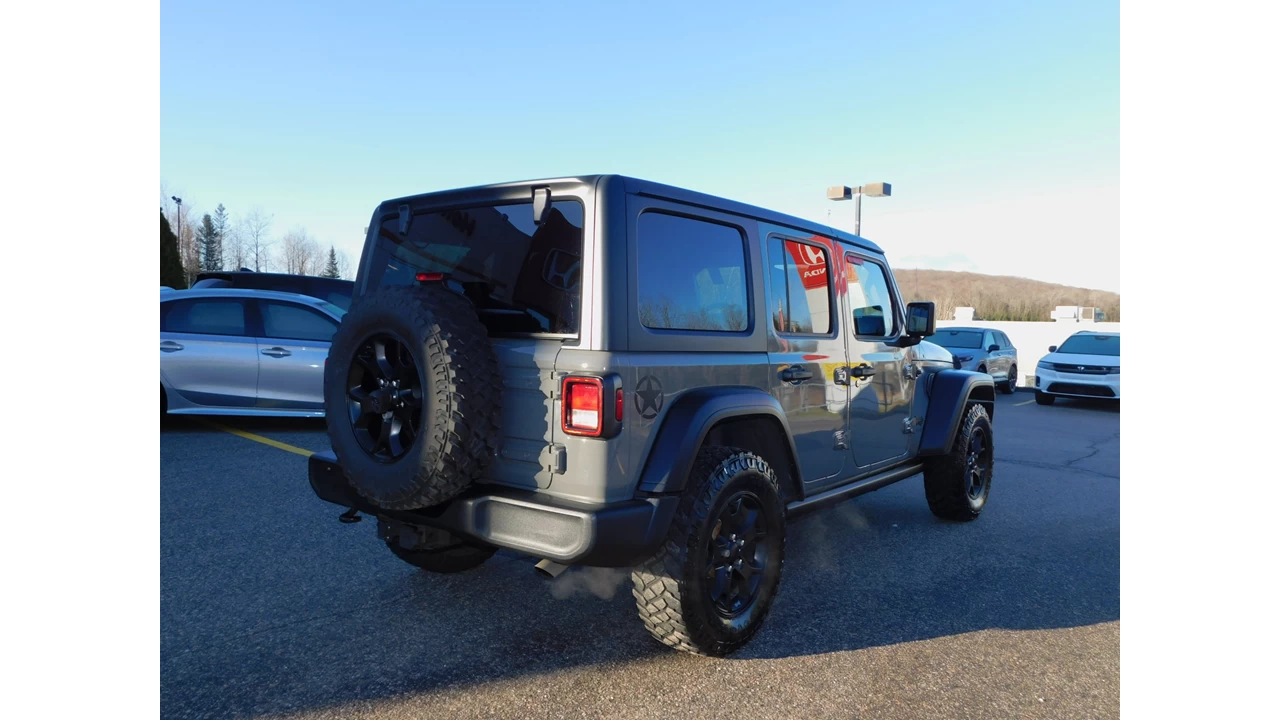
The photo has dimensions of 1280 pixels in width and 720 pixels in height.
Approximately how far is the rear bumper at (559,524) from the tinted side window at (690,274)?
2.42 ft

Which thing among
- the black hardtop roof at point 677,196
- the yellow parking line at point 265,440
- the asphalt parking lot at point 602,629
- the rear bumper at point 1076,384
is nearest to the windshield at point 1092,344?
the rear bumper at point 1076,384

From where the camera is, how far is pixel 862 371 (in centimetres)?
445

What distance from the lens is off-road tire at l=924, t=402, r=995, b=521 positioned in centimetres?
538

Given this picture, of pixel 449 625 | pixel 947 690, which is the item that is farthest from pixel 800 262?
pixel 449 625

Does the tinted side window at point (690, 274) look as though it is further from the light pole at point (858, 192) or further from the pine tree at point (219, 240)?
the pine tree at point (219, 240)

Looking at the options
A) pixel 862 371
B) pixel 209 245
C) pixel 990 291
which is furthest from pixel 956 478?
pixel 990 291

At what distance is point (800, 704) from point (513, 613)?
4.67ft

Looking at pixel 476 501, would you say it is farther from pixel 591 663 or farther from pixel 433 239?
pixel 433 239

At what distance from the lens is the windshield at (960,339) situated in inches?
677

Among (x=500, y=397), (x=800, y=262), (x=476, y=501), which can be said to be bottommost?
(x=476, y=501)

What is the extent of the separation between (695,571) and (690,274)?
1.24 metres

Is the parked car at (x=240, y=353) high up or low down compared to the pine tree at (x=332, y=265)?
down

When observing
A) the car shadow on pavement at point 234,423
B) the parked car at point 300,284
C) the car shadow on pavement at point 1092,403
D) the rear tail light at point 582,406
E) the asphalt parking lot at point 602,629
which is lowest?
the asphalt parking lot at point 602,629

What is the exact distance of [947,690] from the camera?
3.06 meters
